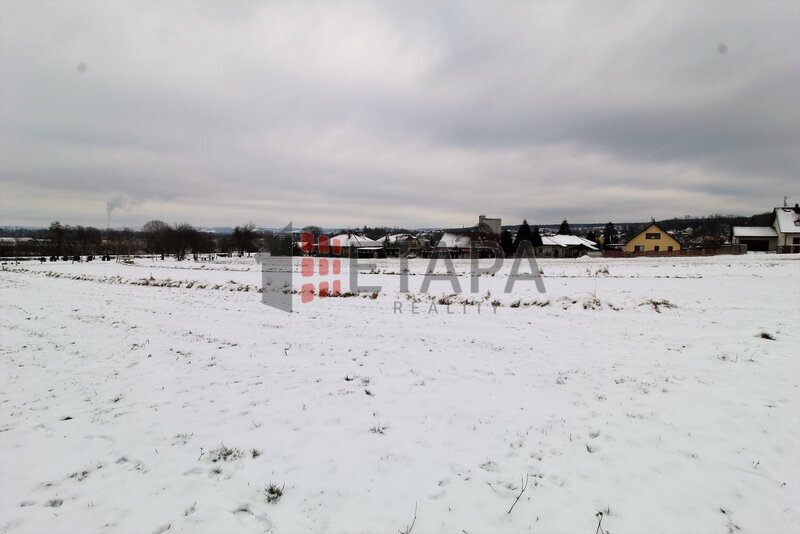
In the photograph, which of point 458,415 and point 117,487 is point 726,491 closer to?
point 458,415

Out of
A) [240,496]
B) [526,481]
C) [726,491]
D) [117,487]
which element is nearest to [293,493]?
[240,496]

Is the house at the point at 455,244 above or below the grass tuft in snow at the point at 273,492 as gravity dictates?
above

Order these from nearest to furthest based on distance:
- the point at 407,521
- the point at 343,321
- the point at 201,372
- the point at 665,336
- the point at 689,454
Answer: the point at 407,521, the point at 689,454, the point at 201,372, the point at 665,336, the point at 343,321

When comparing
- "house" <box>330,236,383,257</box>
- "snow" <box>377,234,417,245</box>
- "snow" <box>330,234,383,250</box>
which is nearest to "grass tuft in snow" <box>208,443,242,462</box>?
"house" <box>330,236,383,257</box>

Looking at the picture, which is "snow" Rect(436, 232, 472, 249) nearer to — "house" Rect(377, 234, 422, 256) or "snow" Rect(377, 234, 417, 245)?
"house" Rect(377, 234, 422, 256)

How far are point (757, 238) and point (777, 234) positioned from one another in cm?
281

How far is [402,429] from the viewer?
221 inches

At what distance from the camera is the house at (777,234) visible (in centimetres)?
6003

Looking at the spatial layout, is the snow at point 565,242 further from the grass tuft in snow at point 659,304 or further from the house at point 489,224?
the grass tuft in snow at point 659,304

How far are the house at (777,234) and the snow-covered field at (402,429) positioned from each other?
71.6 m

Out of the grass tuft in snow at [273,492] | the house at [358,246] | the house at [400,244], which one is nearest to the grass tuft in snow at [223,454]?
the grass tuft in snow at [273,492]

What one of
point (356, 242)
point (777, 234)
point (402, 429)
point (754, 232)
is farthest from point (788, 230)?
point (402, 429)

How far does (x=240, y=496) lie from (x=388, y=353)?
5817 mm

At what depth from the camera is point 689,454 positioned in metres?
4.99
